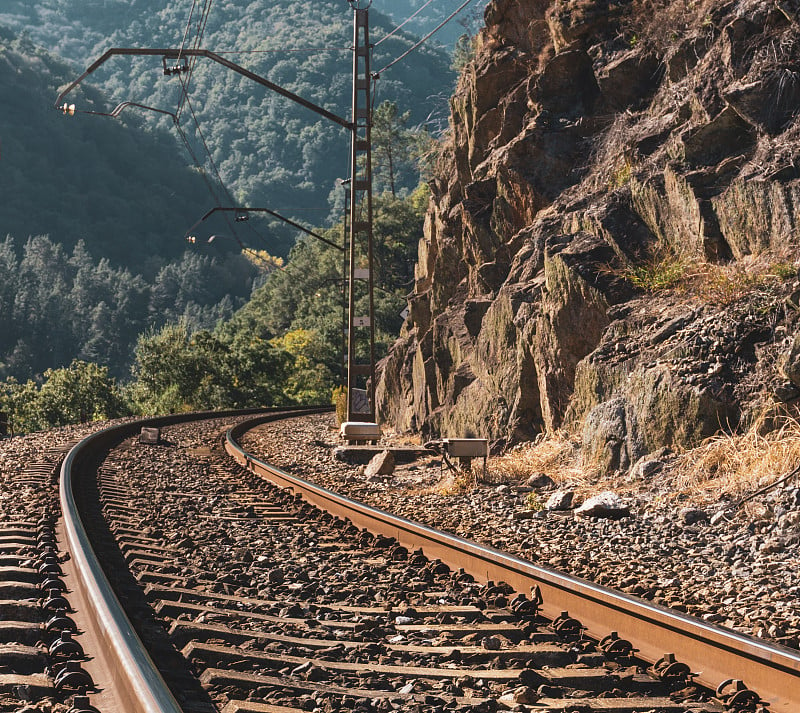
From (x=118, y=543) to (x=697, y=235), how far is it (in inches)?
341

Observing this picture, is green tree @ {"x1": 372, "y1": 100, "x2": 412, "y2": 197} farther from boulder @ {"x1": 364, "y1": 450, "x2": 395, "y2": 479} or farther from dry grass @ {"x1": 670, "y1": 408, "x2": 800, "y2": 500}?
dry grass @ {"x1": 670, "y1": 408, "x2": 800, "y2": 500}

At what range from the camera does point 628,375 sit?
11000 millimetres

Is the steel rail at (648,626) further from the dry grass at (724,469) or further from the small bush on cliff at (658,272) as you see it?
the small bush on cliff at (658,272)

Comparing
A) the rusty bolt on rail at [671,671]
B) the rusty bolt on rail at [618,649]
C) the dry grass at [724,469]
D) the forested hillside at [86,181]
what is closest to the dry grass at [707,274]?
the dry grass at [724,469]

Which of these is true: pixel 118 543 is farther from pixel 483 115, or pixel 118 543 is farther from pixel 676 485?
pixel 483 115

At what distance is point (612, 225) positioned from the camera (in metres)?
13.8

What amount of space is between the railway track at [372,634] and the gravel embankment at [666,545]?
2.63ft

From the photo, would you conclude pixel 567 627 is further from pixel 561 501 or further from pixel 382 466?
pixel 382 466

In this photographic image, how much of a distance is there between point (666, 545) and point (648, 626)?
2.96 m

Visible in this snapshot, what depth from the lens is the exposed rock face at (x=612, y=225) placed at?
1048cm

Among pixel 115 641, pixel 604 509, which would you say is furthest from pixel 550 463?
pixel 115 641

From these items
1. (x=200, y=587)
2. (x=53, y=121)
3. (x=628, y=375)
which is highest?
(x=53, y=121)

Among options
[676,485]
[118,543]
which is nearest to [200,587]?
[118,543]

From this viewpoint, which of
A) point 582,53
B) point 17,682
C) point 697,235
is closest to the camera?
point 17,682
